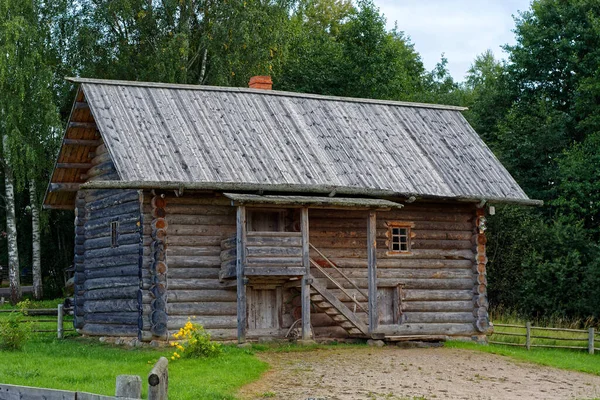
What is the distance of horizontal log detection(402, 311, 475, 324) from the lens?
26.0 m

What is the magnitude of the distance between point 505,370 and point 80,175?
1291 cm

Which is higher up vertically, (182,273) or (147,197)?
(147,197)

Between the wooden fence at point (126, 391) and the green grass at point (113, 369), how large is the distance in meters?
4.02

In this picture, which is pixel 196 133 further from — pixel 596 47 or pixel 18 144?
pixel 596 47

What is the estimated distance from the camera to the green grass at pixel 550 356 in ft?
77.7

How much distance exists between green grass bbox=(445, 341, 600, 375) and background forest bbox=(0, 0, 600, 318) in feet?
24.4

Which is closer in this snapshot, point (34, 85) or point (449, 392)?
point (449, 392)

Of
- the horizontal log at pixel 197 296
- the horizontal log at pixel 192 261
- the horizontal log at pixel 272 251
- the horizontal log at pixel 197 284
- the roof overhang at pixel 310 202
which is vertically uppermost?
the roof overhang at pixel 310 202

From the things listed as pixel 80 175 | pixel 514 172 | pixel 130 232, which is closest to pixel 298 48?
pixel 514 172

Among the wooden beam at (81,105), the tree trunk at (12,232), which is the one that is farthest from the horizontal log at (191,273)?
the tree trunk at (12,232)

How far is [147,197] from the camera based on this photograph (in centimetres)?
2330

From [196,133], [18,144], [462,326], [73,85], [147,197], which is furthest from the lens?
[73,85]

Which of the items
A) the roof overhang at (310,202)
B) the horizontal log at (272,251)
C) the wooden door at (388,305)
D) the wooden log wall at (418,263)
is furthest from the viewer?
the wooden door at (388,305)

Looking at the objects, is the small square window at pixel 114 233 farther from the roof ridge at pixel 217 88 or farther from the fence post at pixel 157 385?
the fence post at pixel 157 385
